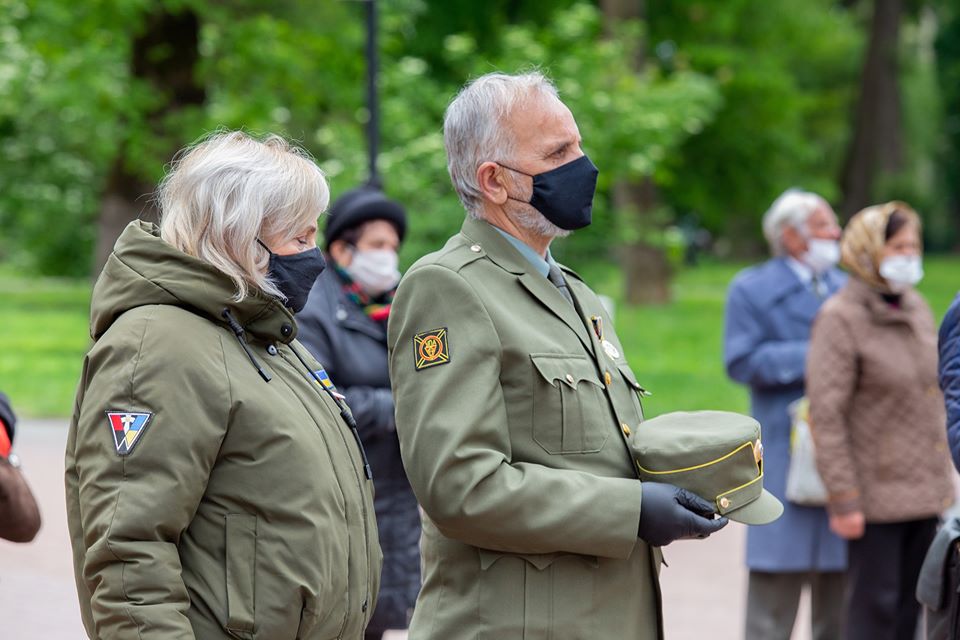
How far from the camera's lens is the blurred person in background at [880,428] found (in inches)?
203

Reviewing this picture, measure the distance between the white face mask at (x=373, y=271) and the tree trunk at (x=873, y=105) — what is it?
33097mm

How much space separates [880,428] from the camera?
5211 mm

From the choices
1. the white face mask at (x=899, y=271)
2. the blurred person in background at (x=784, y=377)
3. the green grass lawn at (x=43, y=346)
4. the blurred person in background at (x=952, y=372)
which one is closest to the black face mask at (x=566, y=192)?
the blurred person in background at (x=952, y=372)

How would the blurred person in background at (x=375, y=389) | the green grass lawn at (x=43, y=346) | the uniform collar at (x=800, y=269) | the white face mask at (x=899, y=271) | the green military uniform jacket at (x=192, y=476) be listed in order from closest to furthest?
the green military uniform jacket at (x=192, y=476)
the blurred person in background at (x=375, y=389)
the white face mask at (x=899, y=271)
the uniform collar at (x=800, y=269)
the green grass lawn at (x=43, y=346)

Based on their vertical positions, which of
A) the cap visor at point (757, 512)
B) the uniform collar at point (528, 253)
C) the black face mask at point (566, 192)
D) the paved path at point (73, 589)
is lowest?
the paved path at point (73, 589)

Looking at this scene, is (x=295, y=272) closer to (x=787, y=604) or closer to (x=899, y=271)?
(x=899, y=271)

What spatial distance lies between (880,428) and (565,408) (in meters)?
2.70

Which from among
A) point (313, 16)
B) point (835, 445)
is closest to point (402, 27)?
point (313, 16)

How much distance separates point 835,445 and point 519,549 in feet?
8.58

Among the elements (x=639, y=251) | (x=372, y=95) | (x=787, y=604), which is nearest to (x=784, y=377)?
(x=787, y=604)

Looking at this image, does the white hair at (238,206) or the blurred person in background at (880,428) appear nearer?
the white hair at (238,206)

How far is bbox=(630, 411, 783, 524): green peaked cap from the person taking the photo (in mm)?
2914

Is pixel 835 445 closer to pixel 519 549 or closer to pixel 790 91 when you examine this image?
pixel 519 549

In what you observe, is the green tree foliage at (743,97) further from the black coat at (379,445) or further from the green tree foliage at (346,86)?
the black coat at (379,445)
